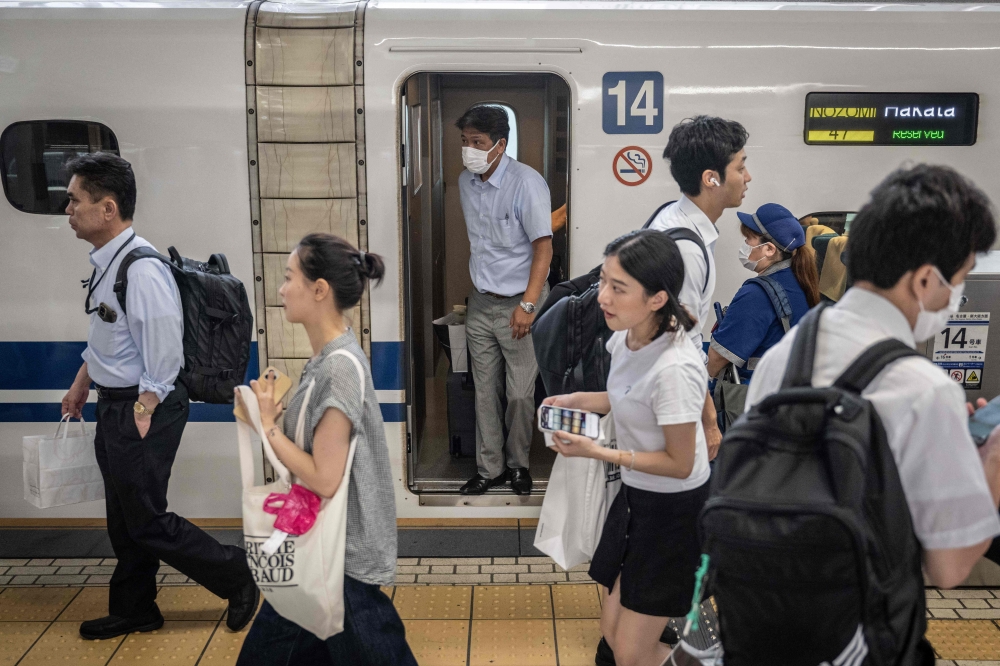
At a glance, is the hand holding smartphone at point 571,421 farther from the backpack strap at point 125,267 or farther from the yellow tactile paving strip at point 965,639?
the yellow tactile paving strip at point 965,639

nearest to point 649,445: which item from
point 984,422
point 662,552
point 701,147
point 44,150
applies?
point 662,552

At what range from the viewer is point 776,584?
5.56ft

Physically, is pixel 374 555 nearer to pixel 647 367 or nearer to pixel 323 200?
pixel 647 367

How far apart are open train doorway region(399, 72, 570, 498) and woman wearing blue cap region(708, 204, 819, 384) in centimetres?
157

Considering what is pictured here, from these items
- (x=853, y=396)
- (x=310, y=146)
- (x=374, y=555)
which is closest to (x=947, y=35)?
(x=310, y=146)

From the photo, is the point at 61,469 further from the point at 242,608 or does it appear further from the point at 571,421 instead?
the point at 571,421

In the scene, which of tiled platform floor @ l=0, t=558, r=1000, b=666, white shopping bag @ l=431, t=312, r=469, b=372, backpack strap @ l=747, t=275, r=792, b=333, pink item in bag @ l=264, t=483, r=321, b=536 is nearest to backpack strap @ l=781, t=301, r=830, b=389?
pink item in bag @ l=264, t=483, r=321, b=536

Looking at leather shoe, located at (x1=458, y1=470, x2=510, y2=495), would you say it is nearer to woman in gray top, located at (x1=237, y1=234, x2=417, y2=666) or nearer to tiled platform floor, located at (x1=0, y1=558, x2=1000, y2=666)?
tiled platform floor, located at (x1=0, y1=558, x2=1000, y2=666)

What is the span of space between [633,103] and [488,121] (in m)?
0.80

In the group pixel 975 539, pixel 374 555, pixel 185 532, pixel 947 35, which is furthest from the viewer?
pixel 947 35

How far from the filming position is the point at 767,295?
361cm

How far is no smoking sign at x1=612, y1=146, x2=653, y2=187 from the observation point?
4.39 m

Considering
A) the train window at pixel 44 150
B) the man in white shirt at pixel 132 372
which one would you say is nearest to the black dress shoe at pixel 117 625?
the man in white shirt at pixel 132 372

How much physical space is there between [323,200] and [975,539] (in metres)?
3.43
